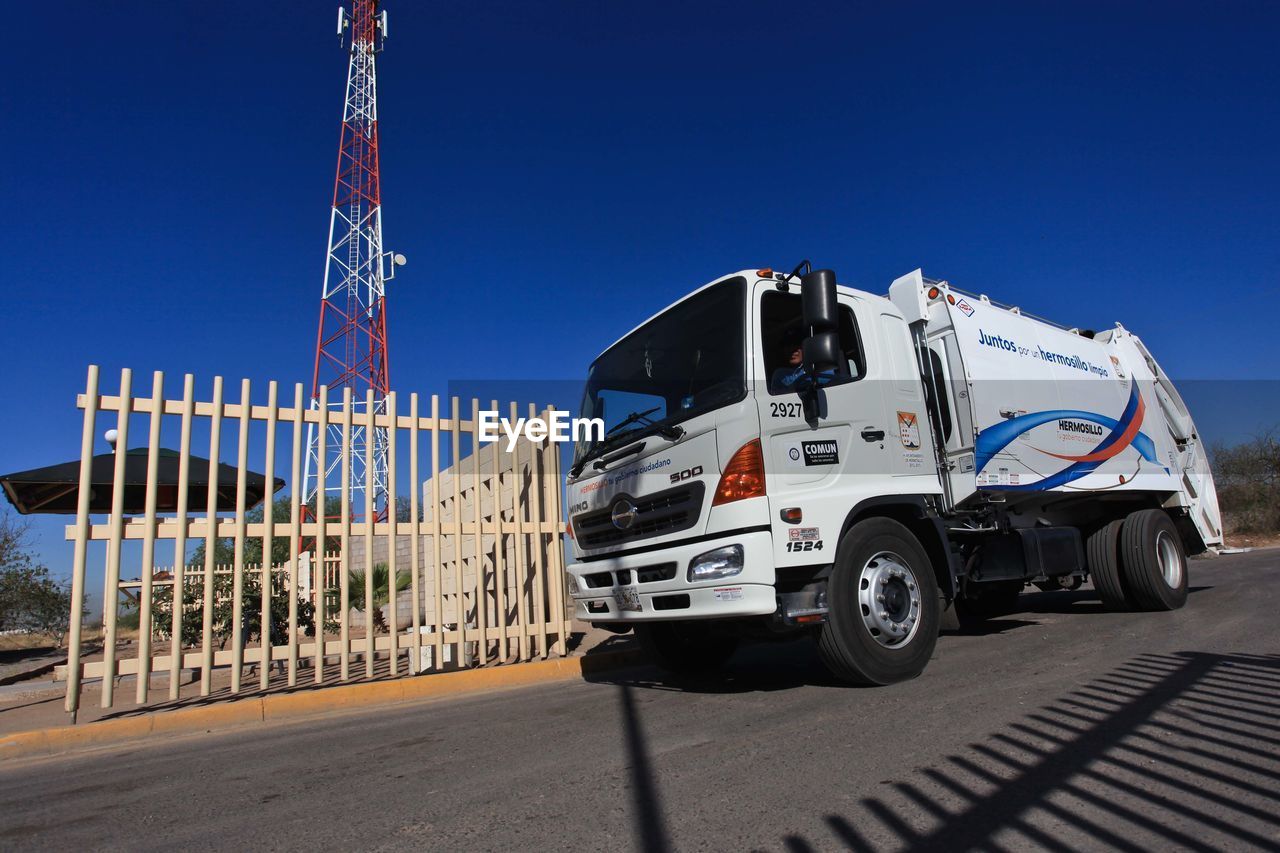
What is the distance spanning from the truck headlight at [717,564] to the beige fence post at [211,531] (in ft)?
11.7

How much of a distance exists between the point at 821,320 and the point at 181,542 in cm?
487

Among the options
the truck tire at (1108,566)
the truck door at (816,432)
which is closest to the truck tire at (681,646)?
the truck door at (816,432)

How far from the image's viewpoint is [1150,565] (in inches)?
303

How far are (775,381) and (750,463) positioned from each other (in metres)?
0.67

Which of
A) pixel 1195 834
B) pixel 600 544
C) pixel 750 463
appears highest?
pixel 750 463

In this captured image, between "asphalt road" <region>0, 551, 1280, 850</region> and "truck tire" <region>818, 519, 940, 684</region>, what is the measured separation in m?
0.20

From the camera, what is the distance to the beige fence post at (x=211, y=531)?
5414mm

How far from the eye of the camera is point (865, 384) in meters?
5.29

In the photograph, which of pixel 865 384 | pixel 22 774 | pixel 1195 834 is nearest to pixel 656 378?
pixel 865 384

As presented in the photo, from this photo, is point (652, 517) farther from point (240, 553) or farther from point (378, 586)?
point (378, 586)

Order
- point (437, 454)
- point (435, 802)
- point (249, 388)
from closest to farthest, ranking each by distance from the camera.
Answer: point (435, 802) → point (249, 388) → point (437, 454)

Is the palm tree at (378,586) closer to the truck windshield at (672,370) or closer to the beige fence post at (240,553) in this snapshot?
the beige fence post at (240,553)

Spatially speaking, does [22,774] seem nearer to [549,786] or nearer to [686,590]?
[549,786]

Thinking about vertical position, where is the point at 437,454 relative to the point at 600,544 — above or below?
above
